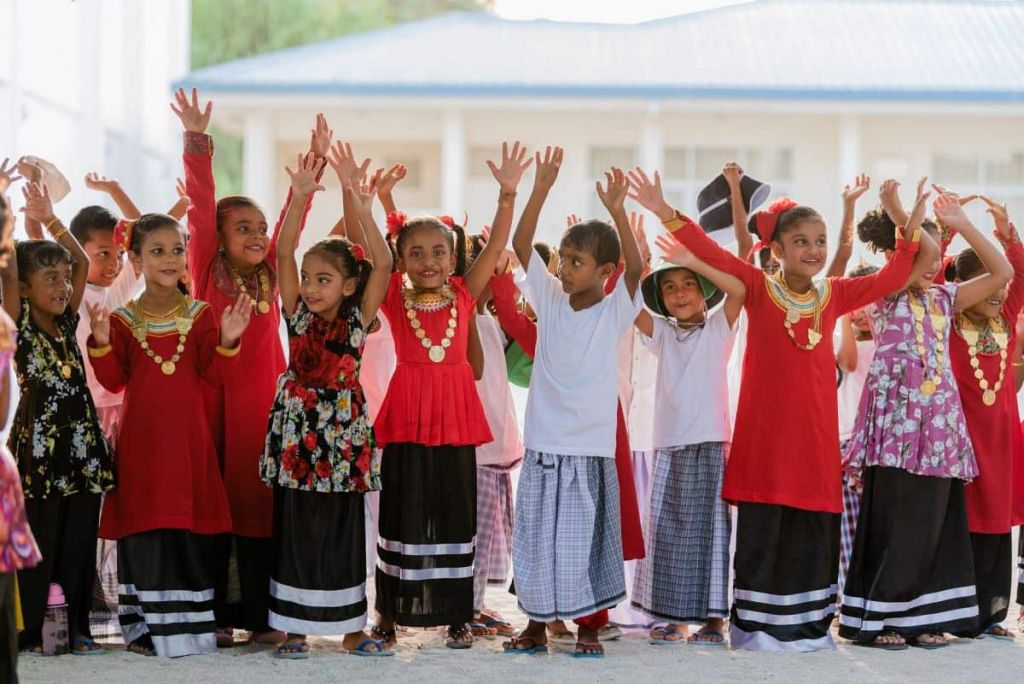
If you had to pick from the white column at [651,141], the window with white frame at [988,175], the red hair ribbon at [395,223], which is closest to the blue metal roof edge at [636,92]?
the white column at [651,141]

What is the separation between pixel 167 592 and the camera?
5.11 m

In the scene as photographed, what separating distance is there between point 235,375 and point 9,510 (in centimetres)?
180

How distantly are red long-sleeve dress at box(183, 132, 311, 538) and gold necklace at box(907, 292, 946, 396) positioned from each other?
8.34 ft

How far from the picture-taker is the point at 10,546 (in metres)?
3.62

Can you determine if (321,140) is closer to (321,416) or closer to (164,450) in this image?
(321,416)

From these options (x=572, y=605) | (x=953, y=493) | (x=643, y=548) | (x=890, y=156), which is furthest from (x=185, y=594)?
(x=890, y=156)

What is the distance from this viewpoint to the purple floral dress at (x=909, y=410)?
5.41 metres

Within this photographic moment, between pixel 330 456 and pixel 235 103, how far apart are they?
38.0 ft

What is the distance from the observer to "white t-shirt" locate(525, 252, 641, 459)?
5.28 m

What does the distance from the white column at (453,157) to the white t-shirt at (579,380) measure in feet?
34.6

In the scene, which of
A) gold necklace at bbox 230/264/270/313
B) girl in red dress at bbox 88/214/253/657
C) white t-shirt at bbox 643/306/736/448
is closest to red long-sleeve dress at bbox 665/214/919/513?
white t-shirt at bbox 643/306/736/448

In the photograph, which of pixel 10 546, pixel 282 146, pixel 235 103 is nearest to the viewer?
pixel 10 546

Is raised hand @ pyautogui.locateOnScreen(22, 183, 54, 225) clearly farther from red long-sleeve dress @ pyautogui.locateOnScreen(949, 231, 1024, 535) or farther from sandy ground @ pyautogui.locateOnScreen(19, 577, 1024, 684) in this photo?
red long-sleeve dress @ pyautogui.locateOnScreen(949, 231, 1024, 535)

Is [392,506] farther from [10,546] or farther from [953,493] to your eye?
[953,493]
